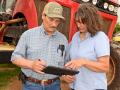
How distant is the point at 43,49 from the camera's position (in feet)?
13.2

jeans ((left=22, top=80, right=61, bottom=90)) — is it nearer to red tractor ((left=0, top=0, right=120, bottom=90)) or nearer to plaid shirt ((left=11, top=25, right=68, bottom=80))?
plaid shirt ((left=11, top=25, right=68, bottom=80))

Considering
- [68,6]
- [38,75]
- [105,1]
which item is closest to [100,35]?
[38,75]

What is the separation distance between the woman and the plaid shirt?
204 millimetres

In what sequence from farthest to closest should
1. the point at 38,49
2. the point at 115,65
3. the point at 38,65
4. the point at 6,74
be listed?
the point at 6,74, the point at 115,65, the point at 38,49, the point at 38,65

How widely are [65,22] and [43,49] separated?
94.1 inches

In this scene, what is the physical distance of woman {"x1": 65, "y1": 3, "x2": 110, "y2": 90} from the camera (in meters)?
3.75

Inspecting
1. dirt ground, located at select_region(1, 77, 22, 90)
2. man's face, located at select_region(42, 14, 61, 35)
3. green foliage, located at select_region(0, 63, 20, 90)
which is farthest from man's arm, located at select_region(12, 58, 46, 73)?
green foliage, located at select_region(0, 63, 20, 90)

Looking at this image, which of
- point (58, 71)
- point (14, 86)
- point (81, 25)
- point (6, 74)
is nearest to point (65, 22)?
point (14, 86)

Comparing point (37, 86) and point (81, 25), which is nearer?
point (81, 25)

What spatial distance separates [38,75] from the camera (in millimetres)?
4039

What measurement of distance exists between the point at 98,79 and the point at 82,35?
46 centimetres

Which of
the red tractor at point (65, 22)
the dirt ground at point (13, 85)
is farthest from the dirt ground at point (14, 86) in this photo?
the red tractor at point (65, 22)

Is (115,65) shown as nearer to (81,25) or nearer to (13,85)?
(13,85)

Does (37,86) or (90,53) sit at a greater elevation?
(90,53)
